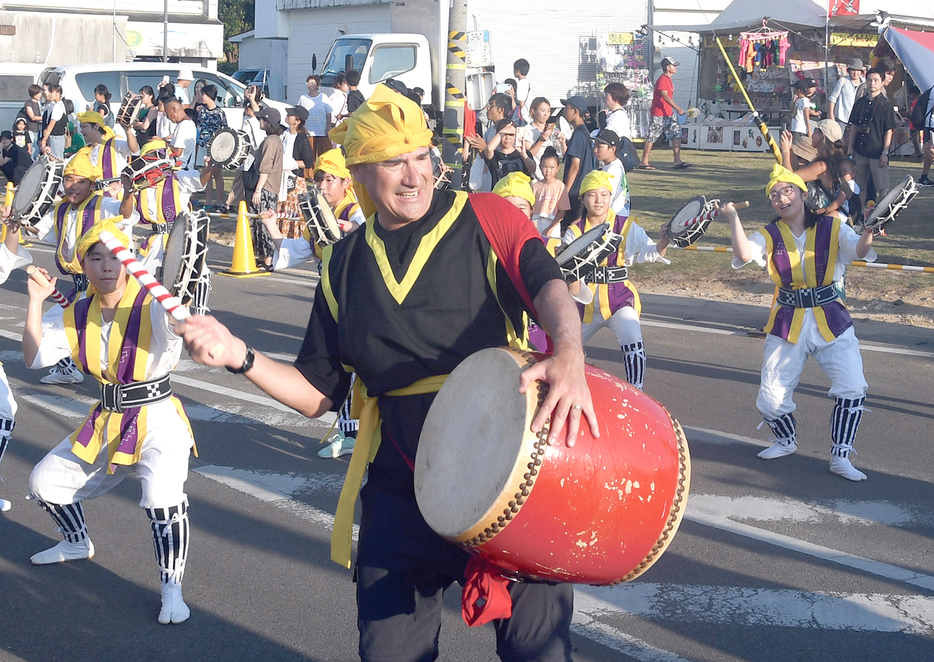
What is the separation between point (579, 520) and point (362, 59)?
2043 cm

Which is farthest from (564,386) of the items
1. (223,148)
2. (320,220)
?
(223,148)

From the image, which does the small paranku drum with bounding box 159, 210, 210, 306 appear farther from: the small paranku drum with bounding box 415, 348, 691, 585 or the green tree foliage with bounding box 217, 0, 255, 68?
the green tree foliage with bounding box 217, 0, 255, 68

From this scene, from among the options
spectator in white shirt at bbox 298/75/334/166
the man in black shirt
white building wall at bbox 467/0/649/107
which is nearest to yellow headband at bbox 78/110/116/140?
spectator in white shirt at bbox 298/75/334/166

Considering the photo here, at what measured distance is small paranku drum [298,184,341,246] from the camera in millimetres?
6445

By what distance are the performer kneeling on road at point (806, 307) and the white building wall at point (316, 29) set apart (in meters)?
25.9

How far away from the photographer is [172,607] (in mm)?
4363

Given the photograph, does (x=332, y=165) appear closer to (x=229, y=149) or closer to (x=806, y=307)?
(x=806, y=307)

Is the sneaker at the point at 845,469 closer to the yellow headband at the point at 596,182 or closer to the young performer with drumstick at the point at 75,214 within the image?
the yellow headband at the point at 596,182

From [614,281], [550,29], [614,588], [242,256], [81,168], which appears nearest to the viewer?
[614,588]

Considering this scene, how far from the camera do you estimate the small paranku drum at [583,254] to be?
595 cm

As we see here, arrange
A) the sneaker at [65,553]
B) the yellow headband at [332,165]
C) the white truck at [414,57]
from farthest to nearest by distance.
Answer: the white truck at [414,57]
the yellow headband at [332,165]
the sneaker at [65,553]

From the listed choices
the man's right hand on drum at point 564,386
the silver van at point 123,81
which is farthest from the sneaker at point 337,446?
the silver van at point 123,81

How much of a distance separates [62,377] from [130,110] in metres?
12.6

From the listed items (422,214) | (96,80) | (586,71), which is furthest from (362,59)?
(422,214)
